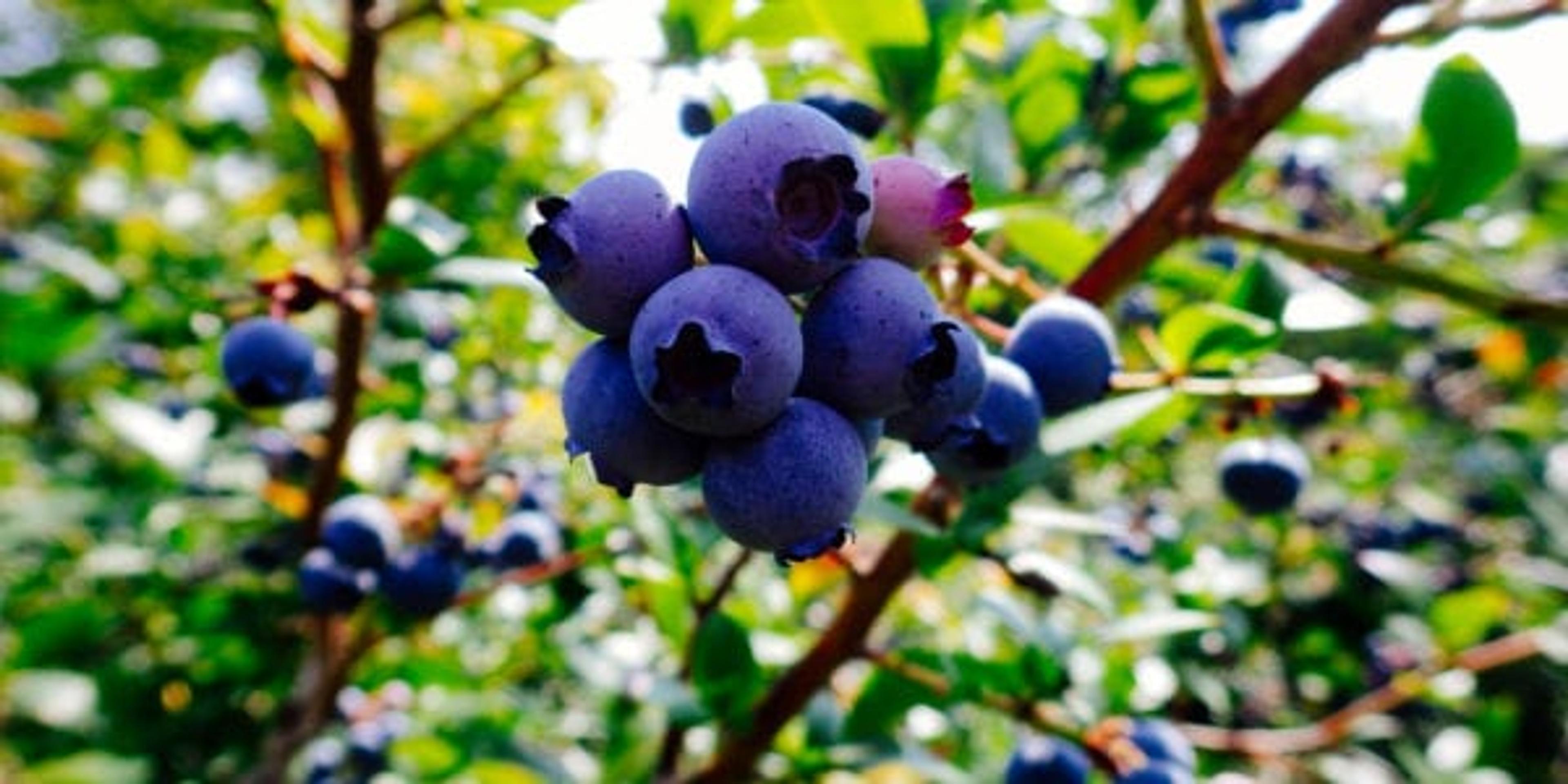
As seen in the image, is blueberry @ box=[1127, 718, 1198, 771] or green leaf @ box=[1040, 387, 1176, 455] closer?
green leaf @ box=[1040, 387, 1176, 455]

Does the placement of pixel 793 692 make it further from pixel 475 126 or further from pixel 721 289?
pixel 475 126

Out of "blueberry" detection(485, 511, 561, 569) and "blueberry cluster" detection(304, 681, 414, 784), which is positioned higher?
"blueberry" detection(485, 511, 561, 569)

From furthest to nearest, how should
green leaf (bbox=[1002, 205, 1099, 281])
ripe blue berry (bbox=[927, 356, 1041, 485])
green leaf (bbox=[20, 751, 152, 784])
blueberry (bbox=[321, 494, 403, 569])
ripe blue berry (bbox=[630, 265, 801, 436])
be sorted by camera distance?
green leaf (bbox=[20, 751, 152, 784])
blueberry (bbox=[321, 494, 403, 569])
green leaf (bbox=[1002, 205, 1099, 281])
ripe blue berry (bbox=[927, 356, 1041, 485])
ripe blue berry (bbox=[630, 265, 801, 436])

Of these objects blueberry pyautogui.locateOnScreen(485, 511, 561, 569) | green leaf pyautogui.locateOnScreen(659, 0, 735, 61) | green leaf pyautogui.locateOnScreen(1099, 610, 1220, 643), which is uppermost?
green leaf pyautogui.locateOnScreen(659, 0, 735, 61)

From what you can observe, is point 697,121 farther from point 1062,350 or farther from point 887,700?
point 887,700

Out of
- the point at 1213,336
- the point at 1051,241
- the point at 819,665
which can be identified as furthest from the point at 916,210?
the point at 819,665

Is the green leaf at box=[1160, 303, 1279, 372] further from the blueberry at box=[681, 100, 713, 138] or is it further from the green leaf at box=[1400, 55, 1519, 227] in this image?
the blueberry at box=[681, 100, 713, 138]

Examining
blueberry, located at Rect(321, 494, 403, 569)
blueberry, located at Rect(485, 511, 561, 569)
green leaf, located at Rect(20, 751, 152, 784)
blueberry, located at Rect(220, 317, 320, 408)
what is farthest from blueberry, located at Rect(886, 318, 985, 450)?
green leaf, located at Rect(20, 751, 152, 784)
